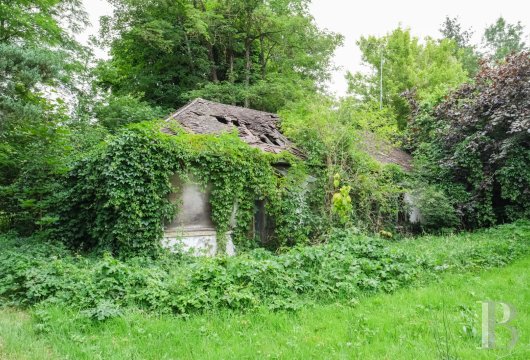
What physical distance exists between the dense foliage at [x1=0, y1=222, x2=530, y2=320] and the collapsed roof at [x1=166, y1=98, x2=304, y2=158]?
4.94 metres

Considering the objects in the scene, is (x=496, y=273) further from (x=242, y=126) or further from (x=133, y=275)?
(x=242, y=126)

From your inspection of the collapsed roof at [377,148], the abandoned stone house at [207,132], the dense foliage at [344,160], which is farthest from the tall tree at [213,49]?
the dense foliage at [344,160]

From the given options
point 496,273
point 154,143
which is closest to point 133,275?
point 154,143

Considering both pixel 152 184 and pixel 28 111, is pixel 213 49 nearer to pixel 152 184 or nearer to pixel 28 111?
pixel 28 111

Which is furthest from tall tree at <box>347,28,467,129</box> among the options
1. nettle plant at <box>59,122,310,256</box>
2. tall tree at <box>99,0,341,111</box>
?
nettle plant at <box>59,122,310,256</box>

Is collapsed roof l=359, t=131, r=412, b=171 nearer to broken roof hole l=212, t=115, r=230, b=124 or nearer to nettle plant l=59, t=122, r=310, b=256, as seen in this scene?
nettle plant l=59, t=122, r=310, b=256

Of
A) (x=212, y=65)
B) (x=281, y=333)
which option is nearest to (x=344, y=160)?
(x=281, y=333)

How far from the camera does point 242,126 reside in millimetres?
12539

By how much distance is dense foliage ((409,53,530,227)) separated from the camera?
12.0 m

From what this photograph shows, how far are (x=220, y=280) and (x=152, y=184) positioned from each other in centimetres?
371

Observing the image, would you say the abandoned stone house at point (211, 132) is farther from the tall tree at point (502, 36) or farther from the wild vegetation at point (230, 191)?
the tall tree at point (502, 36)

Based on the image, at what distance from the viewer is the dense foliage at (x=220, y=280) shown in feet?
18.1

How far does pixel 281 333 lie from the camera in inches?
191

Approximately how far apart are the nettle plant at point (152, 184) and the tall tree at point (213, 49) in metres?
9.16
